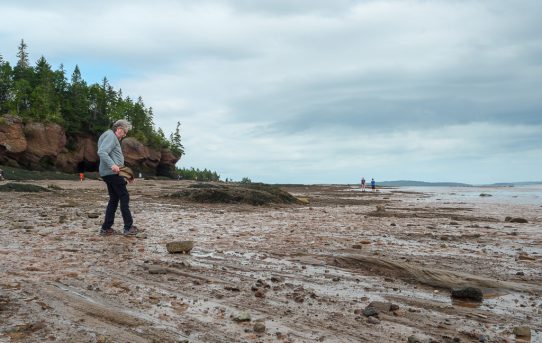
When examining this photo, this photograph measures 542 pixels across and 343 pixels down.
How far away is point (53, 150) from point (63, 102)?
1991 centimetres

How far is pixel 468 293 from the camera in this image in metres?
5.00

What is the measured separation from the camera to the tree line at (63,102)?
6550 centimetres

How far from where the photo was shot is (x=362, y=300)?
4.82m

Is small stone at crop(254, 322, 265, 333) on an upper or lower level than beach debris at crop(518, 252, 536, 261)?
lower

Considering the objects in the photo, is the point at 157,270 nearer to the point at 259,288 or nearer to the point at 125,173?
the point at 259,288

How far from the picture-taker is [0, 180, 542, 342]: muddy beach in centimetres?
374

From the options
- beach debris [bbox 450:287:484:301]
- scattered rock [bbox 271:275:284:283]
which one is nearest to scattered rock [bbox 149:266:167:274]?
scattered rock [bbox 271:275:284:283]

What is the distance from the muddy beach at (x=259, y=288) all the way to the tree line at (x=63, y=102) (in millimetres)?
58157

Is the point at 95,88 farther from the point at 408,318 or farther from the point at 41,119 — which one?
the point at 408,318

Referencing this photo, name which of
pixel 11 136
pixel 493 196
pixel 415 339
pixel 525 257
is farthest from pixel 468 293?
pixel 11 136

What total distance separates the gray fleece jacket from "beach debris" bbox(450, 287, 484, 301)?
274 inches

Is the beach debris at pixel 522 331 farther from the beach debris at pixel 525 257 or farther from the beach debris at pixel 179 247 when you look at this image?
the beach debris at pixel 179 247

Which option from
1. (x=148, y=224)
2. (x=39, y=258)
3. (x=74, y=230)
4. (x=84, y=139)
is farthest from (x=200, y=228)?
(x=84, y=139)

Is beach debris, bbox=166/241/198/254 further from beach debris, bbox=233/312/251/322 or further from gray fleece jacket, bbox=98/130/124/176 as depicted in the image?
beach debris, bbox=233/312/251/322
